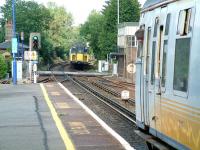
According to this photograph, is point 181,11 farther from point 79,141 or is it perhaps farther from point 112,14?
point 112,14

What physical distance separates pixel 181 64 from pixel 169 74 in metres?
0.57

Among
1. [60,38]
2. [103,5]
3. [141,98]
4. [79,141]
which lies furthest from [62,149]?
[60,38]

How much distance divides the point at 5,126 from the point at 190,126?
917 centimetres

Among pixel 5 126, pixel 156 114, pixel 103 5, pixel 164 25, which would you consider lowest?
pixel 5 126

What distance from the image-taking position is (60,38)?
127 meters

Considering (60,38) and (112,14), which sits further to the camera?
(60,38)

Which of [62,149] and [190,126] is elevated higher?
[190,126]

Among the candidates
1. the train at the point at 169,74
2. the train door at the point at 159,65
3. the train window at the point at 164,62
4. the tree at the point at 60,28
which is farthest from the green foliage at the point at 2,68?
the tree at the point at 60,28

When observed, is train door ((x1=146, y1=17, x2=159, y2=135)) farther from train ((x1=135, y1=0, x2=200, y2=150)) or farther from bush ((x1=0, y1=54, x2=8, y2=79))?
bush ((x1=0, y1=54, x2=8, y2=79))

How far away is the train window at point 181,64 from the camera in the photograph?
7.34m

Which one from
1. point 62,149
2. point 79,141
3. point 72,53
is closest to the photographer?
point 62,149

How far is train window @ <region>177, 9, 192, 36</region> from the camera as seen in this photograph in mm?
7437

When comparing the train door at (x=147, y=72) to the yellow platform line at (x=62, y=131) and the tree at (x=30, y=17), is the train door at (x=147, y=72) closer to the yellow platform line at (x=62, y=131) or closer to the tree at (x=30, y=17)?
the yellow platform line at (x=62, y=131)

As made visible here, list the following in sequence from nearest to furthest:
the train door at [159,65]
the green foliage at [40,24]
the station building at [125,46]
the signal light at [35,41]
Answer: the train door at [159,65] → the signal light at [35,41] → the station building at [125,46] → the green foliage at [40,24]
